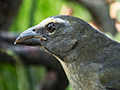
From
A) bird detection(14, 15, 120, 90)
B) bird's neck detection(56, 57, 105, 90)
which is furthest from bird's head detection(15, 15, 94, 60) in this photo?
bird's neck detection(56, 57, 105, 90)

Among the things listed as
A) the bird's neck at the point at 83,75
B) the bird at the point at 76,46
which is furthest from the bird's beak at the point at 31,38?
the bird's neck at the point at 83,75

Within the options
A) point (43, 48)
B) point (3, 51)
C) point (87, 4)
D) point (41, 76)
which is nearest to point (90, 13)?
point (87, 4)

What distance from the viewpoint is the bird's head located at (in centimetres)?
201

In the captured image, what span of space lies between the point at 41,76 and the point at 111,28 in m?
1.55

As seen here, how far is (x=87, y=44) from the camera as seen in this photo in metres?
2.03

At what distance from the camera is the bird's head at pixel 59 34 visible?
2.01 metres

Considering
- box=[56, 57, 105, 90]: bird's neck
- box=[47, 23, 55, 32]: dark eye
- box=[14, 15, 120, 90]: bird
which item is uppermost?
box=[47, 23, 55, 32]: dark eye

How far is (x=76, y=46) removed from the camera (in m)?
2.02

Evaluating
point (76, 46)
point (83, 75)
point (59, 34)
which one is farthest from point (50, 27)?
point (83, 75)

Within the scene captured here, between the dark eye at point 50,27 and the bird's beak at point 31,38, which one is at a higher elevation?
the dark eye at point 50,27

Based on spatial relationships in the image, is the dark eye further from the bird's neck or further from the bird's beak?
the bird's neck

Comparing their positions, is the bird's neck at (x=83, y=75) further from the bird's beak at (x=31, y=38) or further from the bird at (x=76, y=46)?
the bird's beak at (x=31, y=38)

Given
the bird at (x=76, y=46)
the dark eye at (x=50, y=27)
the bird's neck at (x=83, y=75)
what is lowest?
the bird's neck at (x=83, y=75)

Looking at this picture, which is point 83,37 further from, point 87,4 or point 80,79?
point 87,4
